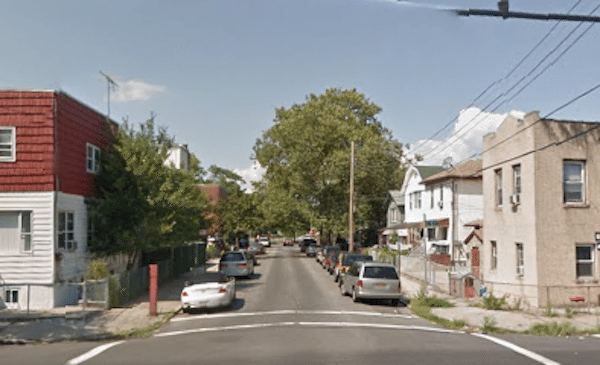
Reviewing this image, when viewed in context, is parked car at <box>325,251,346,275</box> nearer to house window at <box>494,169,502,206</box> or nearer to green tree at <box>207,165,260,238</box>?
house window at <box>494,169,502,206</box>

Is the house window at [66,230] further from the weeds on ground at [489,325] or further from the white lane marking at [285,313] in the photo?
the weeds on ground at [489,325]

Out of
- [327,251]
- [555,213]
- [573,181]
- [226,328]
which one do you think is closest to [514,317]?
[555,213]

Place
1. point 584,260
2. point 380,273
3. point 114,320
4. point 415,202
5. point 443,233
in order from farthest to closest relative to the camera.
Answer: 1. point 415,202
2. point 443,233
3. point 380,273
4. point 584,260
5. point 114,320

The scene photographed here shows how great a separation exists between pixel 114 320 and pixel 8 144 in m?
7.46

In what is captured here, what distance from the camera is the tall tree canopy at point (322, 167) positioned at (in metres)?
56.0

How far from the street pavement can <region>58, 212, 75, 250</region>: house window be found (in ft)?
9.08

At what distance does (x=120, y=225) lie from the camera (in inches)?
942

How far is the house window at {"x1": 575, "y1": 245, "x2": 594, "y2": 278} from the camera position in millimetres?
21359

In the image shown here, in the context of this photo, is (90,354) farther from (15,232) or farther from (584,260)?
(584,260)

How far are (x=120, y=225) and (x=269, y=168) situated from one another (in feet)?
124

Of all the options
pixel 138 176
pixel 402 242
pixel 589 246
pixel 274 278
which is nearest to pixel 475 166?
pixel 402 242

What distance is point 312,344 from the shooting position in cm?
1342

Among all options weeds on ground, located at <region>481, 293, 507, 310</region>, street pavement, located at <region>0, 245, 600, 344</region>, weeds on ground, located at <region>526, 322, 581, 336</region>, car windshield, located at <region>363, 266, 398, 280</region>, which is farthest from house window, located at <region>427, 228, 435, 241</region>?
weeds on ground, located at <region>526, 322, 581, 336</region>

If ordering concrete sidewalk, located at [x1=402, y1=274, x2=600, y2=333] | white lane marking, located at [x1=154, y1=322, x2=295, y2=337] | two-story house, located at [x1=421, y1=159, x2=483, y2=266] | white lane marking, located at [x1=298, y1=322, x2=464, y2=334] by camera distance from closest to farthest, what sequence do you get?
white lane marking, located at [x1=154, y1=322, x2=295, y2=337], white lane marking, located at [x1=298, y1=322, x2=464, y2=334], concrete sidewalk, located at [x1=402, y1=274, x2=600, y2=333], two-story house, located at [x1=421, y1=159, x2=483, y2=266]
